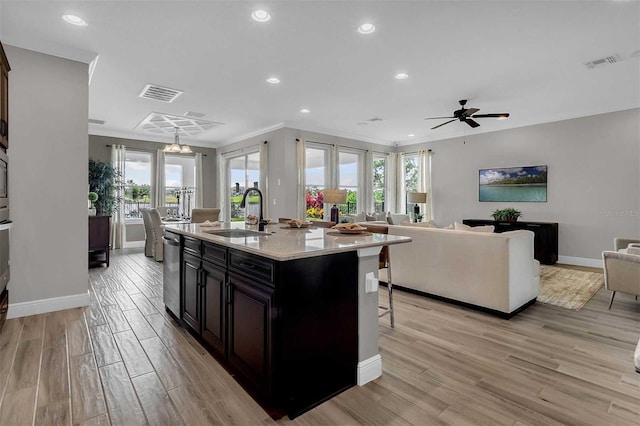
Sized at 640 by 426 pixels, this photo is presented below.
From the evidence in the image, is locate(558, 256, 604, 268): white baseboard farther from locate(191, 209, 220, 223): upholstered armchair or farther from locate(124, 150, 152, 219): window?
locate(124, 150, 152, 219): window

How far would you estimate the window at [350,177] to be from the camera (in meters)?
8.16

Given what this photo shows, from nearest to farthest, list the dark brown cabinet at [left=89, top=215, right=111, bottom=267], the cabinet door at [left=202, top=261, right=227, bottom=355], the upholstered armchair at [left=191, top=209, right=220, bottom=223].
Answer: the cabinet door at [left=202, top=261, right=227, bottom=355] → the dark brown cabinet at [left=89, top=215, right=111, bottom=267] → the upholstered armchair at [left=191, top=209, right=220, bottom=223]

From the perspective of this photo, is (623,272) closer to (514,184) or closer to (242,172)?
(514,184)

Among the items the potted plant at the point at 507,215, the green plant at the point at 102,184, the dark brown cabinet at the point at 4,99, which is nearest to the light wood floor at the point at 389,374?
the dark brown cabinet at the point at 4,99

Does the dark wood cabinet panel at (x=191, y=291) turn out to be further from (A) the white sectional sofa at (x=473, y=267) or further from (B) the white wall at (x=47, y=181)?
(A) the white sectional sofa at (x=473, y=267)

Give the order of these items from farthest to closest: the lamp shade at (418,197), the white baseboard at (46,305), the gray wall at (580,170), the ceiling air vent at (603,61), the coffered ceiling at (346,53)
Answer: the lamp shade at (418,197), the gray wall at (580,170), the ceiling air vent at (603,61), the white baseboard at (46,305), the coffered ceiling at (346,53)

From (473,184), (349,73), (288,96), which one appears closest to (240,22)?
(349,73)

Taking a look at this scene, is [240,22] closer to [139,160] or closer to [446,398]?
[446,398]

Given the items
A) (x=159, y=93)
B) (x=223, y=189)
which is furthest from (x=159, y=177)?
(x=159, y=93)

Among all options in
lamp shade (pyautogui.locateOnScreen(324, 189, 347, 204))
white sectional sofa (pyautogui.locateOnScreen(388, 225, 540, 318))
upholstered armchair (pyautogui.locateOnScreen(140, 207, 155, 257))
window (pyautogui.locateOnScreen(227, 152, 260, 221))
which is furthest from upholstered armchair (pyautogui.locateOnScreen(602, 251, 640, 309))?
upholstered armchair (pyautogui.locateOnScreen(140, 207, 155, 257))

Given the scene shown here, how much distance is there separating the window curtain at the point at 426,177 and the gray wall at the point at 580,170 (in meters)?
1.03

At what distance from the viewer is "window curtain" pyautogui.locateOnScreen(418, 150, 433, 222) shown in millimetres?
8234

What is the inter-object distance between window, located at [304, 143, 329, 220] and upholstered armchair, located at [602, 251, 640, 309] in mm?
5195

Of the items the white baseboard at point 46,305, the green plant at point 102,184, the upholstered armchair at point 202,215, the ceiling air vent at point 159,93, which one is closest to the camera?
the white baseboard at point 46,305
